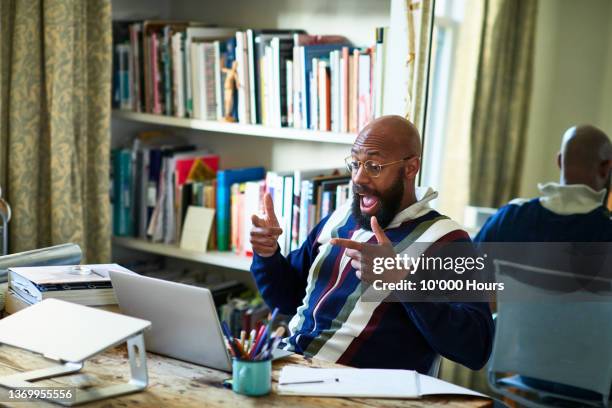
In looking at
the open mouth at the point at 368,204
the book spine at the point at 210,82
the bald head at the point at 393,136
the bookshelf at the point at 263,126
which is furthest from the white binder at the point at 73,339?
the book spine at the point at 210,82

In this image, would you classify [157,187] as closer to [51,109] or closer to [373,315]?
[51,109]

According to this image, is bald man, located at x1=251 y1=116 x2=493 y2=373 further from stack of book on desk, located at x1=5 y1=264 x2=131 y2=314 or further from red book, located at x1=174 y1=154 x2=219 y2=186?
red book, located at x1=174 y1=154 x2=219 y2=186

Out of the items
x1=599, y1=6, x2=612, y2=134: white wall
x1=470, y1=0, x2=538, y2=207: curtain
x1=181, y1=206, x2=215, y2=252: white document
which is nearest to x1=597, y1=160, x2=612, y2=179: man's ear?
x1=599, y1=6, x2=612, y2=134: white wall

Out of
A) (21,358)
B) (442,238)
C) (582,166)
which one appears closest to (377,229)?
(442,238)

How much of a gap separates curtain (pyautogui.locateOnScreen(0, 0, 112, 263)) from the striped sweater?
1.08 m

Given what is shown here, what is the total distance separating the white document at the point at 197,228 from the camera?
10.9ft

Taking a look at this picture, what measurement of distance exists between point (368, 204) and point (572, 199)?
0.88 m

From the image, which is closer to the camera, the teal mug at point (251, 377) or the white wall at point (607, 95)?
the teal mug at point (251, 377)

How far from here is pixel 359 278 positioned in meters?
2.03

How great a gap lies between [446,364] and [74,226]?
1498 millimetres

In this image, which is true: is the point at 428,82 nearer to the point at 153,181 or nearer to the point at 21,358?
the point at 153,181

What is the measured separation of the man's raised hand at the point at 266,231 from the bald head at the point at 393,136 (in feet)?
0.99

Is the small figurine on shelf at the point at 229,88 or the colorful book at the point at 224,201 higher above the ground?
the small figurine on shelf at the point at 229,88

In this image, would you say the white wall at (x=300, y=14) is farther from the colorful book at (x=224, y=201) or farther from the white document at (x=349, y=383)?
the white document at (x=349, y=383)
